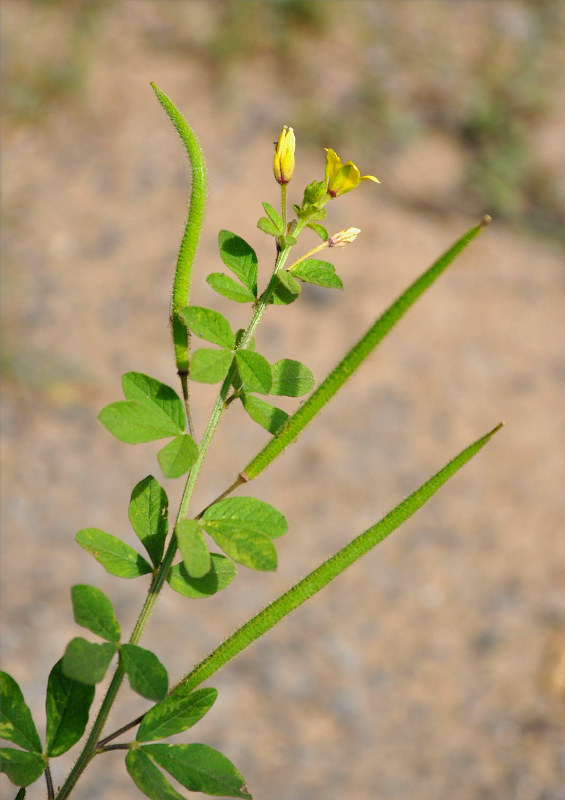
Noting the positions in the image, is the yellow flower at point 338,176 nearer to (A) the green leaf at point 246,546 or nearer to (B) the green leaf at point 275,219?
(B) the green leaf at point 275,219

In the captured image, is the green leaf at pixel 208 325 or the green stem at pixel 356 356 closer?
the green stem at pixel 356 356

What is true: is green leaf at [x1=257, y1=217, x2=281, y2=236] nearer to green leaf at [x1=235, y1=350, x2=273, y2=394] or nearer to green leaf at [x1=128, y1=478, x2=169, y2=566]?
green leaf at [x1=235, y1=350, x2=273, y2=394]

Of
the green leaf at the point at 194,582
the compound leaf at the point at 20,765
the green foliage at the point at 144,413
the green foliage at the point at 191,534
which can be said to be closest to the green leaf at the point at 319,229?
the green foliage at the point at 191,534

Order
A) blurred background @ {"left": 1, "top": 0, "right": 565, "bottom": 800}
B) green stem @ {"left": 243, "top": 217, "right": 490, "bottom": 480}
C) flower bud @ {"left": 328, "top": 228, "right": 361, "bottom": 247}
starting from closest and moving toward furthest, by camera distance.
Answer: green stem @ {"left": 243, "top": 217, "right": 490, "bottom": 480}, flower bud @ {"left": 328, "top": 228, "right": 361, "bottom": 247}, blurred background @ {"left": 1, "top": 0, "right": 565, "bottom": 800}

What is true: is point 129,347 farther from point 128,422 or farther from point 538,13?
point 538,13

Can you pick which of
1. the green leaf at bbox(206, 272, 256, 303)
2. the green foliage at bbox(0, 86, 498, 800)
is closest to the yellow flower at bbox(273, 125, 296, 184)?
the green foliage at bbox(0, 86, 498, 800)

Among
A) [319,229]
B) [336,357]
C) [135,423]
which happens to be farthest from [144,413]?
[336,357]

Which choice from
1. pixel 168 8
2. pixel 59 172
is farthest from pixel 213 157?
pixel 168 8
